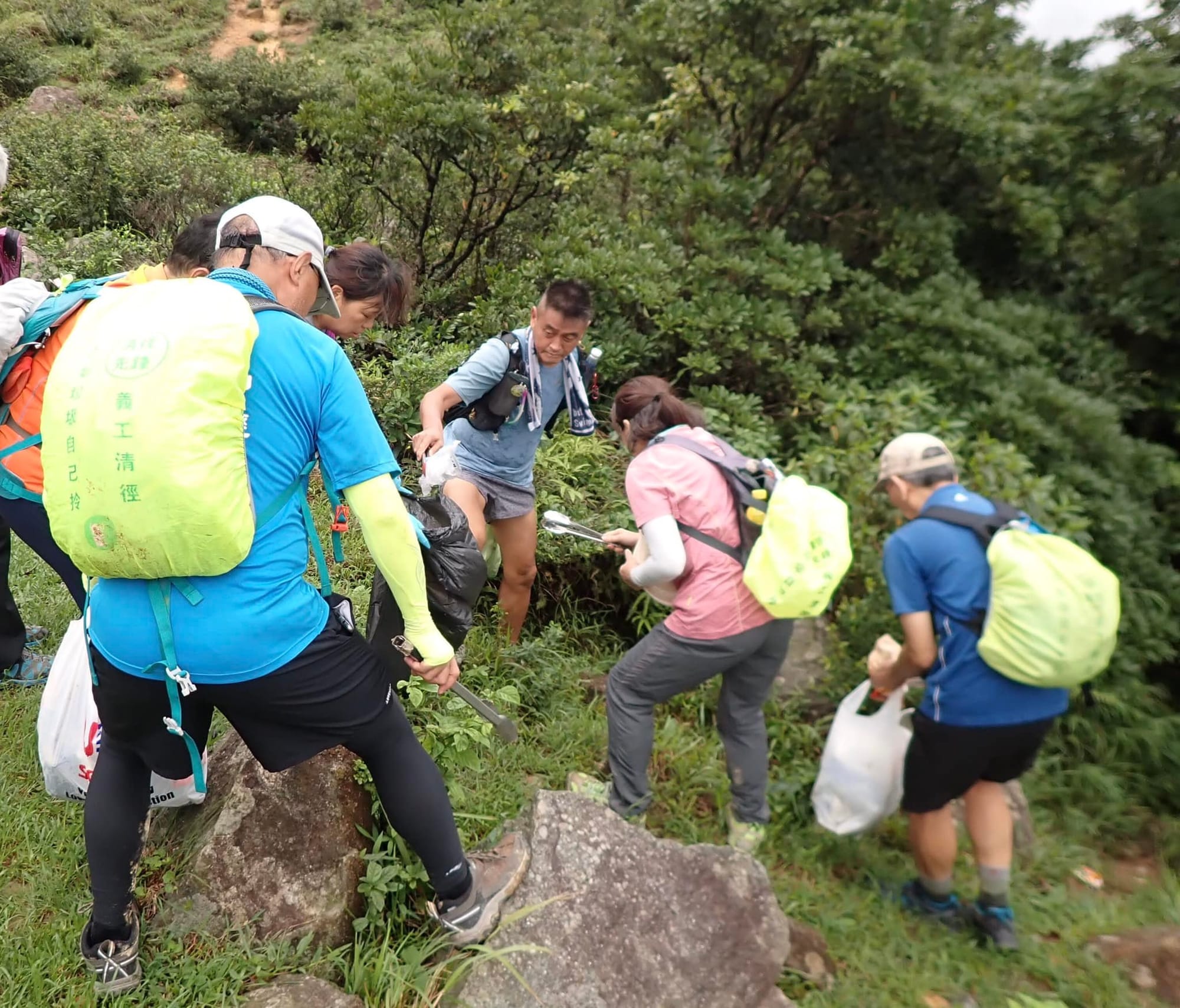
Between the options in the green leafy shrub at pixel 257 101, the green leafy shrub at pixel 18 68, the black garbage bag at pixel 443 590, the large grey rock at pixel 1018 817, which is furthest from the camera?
the green leafy shrub at pixel 257 101

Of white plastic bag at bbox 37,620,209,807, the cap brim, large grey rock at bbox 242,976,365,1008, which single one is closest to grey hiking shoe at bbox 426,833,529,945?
large grey rock at bbox 242,976,365,1008

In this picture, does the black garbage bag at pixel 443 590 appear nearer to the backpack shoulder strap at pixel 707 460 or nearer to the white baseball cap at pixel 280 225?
the white baseball cap at pixel 280 225

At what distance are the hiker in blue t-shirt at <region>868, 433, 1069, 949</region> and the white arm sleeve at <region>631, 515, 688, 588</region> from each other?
0.79m

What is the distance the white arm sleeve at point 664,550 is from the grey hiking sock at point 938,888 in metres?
1.60

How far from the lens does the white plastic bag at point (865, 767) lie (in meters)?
2.95

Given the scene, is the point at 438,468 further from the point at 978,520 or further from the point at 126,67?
the point at 126,67

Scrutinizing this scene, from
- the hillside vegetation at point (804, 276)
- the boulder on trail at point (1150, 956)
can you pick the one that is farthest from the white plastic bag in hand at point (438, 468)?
the boulder on trail at point (1150, 956)

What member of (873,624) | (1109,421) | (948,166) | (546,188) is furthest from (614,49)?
(873,624)

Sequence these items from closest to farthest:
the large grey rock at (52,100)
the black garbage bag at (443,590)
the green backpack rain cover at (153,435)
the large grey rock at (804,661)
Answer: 1. the green backpack rain cover at (153,435)
2. the black garbage bag at (443,590)
3. the large grey rock at (804,661)
4. the large grey rock at (52,100)

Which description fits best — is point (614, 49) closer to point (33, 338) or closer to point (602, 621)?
point (602, 621)

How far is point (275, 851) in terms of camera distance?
2.21 meters

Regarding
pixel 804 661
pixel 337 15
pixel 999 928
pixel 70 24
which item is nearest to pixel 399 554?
pixel 999 928

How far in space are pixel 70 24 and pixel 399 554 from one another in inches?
777

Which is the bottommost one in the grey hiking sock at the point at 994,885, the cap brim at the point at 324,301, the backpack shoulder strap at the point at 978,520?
the grey hiking sock at the point at 994,885
